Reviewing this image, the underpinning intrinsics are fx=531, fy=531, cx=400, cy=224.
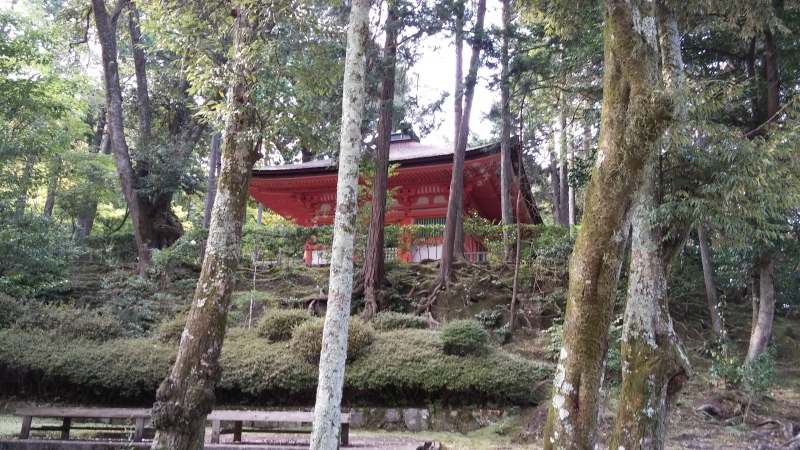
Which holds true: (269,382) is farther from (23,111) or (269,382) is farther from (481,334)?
(23,111)

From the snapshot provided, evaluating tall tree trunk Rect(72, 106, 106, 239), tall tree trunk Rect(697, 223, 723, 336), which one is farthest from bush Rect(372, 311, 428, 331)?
tall tree trunk Rect(72, 106, 106, 239)

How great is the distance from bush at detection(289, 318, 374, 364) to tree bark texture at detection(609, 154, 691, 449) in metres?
4.55

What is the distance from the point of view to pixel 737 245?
6980mm

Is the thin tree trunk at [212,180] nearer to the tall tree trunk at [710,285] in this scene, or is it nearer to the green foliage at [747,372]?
the tall tree trunk at [710,285]

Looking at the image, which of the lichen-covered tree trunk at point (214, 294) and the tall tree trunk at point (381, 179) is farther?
the tall tree trunk at point (381, 179)

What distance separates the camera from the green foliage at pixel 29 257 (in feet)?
33.4

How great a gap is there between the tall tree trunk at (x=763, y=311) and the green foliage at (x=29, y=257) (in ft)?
42.2

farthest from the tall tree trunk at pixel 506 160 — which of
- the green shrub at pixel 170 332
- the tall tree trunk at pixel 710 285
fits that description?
the green shrub at pixel 170 332

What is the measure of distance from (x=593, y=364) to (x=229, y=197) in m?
3.41

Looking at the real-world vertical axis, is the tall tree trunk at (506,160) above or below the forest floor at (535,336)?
above

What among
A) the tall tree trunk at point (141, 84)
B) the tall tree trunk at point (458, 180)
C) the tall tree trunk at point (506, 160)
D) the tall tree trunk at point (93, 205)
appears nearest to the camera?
the tall tree trunk at point (458, 180)

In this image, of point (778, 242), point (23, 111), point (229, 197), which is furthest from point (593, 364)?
point (23, 111)

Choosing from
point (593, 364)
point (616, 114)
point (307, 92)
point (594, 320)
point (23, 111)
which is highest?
point (23, 111)

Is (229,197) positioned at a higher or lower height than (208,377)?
higher
